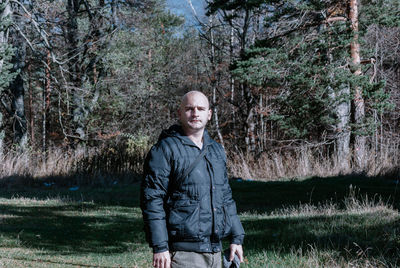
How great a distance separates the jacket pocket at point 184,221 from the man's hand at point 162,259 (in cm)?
13

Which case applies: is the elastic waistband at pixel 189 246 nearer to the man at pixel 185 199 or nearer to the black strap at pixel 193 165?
the man at pixel 185 199

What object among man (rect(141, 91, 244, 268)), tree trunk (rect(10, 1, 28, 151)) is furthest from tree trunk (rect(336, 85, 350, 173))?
tree trunk (rect(10, 1, 28, 151))

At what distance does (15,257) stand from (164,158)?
145 inches

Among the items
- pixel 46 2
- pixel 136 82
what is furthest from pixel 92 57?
pixel 46 2

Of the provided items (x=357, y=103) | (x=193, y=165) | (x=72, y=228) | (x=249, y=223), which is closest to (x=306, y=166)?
(x=357, y=103)

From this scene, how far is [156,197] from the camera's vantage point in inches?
97.1

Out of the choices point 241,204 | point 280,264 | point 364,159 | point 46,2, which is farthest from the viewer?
point 46,2

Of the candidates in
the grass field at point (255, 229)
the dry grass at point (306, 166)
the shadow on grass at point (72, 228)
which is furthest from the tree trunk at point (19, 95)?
the shadow on grass at point (72, 228)

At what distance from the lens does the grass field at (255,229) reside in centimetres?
475

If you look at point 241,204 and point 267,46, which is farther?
point 267,46

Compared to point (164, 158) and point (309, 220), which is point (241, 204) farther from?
point (164, 158)

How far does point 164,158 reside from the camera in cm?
252

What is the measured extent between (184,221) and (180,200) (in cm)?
12

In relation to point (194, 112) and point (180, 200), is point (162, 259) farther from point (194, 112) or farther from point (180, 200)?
point (194, 112)
